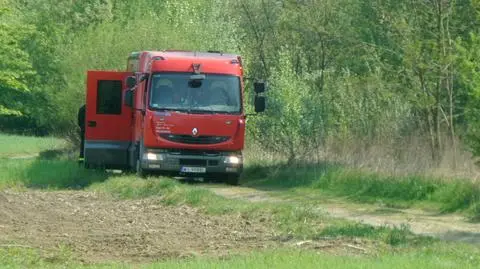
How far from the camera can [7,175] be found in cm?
3269

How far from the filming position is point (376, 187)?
24.1m

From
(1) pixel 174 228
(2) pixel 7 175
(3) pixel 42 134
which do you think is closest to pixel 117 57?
(2) pixel 7 175

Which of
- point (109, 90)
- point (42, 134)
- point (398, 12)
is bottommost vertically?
point (42, 134)

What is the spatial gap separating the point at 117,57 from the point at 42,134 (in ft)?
130

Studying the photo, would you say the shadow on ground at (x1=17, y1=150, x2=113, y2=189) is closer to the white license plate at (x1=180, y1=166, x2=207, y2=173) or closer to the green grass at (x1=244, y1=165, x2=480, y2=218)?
the white license plate at (x1=180, y1=166, x2=207, y2=173)

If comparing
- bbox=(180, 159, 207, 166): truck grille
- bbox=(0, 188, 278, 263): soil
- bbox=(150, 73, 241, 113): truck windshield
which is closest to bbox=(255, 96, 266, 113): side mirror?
bbox=(150, 73, 241, 113): truck windshield

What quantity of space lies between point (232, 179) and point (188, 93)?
104 inches

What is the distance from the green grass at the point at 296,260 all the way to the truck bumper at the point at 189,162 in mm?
13050

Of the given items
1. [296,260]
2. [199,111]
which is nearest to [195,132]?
[199,111]

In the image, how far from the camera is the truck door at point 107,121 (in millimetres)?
31234

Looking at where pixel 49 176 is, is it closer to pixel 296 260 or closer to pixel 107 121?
pixel 107 121

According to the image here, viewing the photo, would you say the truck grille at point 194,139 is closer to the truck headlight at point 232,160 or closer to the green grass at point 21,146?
the truck headlight at point 232,160

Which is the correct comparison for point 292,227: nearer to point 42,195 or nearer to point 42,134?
point 42,195

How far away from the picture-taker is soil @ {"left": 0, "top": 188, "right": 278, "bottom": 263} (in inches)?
630
